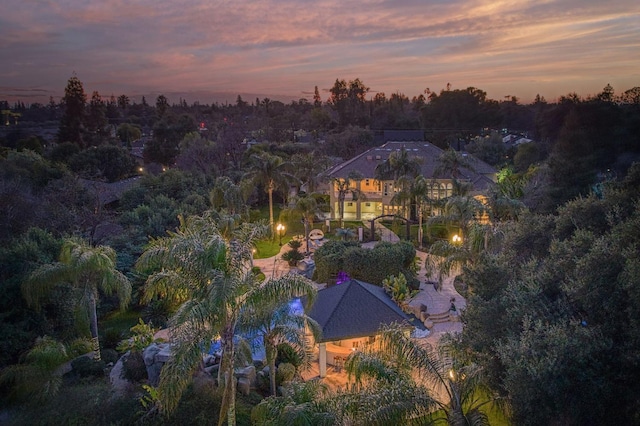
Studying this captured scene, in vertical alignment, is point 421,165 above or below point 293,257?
above

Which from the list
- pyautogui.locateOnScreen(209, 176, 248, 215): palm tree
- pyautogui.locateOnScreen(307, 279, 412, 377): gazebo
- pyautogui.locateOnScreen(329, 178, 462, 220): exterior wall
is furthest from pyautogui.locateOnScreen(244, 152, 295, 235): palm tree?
pyautogui.locateOnScreen(307, 279, 412, 377): gazebo

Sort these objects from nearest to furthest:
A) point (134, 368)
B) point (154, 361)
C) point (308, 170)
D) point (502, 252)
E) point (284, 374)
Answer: point (154, 361) → point (134, 368) → point (284, 374) → point (502, 252) → point (308, 170)

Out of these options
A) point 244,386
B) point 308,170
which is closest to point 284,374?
point 244,386

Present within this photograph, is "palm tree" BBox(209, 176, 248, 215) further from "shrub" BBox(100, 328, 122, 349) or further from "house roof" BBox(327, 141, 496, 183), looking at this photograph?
"shrub" BBox(100, 328, 122, 349)

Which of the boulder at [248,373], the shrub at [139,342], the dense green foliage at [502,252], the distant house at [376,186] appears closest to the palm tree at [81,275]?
the shrub at [139,342]

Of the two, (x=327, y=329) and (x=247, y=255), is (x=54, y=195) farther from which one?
(x=247, y=255)

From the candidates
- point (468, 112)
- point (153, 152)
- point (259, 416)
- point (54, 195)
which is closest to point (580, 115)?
point (259, 416)

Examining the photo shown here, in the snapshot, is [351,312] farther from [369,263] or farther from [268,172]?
[268,172]

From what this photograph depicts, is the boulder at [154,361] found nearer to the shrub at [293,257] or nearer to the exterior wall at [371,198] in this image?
the shrub at [293,257]
